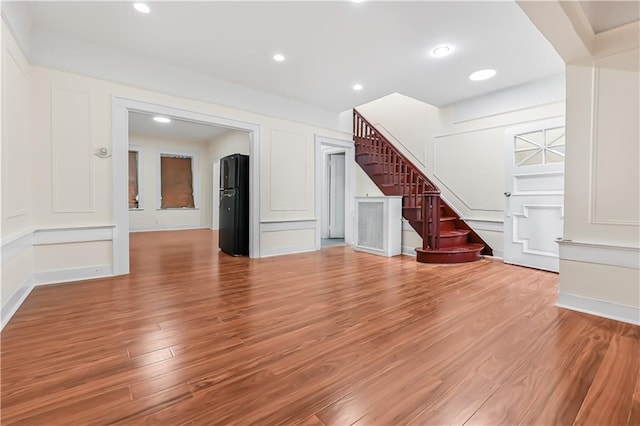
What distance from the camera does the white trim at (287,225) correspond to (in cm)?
478

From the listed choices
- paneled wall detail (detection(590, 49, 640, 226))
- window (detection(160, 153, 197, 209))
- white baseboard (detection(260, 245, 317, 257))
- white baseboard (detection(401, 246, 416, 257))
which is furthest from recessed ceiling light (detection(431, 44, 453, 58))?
window (detection(160, 153, 197, 209))

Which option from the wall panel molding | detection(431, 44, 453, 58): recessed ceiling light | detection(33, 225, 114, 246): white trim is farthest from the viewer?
the wall panel molding

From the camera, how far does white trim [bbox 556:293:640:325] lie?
7.19 feet

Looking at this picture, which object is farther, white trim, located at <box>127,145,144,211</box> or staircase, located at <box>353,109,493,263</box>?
white trim, located at <box>127,145,144,211</box>

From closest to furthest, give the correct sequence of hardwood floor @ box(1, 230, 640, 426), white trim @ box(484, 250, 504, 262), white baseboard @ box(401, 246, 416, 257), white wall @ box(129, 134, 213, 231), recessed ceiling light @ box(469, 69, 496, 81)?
hardwood floor @ box(1, 230, 640, 426)
recessed ceiling light @ box(469, 69, 496, 81)
white trim @ box(484, 250, 504, 262)
white baseboard @ box(401, 246, 416, 257)
white wall @ box(129, 134, 213, 231)

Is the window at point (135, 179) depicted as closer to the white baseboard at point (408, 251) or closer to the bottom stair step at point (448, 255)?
the white baseboard at point (408, 251)

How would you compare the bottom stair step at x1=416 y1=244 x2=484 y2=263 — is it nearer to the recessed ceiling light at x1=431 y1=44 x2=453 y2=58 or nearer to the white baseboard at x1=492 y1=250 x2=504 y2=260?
the white baseboard at x1=492 y1=250 x2=504 y2=260

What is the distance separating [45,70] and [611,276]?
5.51m

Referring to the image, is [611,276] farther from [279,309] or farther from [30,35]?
[30,35]

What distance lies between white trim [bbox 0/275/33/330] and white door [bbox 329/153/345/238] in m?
5.38

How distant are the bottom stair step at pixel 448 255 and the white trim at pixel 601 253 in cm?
169

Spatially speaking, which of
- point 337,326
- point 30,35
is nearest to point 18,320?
point 337,326

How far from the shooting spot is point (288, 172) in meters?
5.02

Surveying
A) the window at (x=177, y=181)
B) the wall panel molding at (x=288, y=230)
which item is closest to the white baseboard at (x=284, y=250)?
the wall panel molding at (x=288, y=230)
